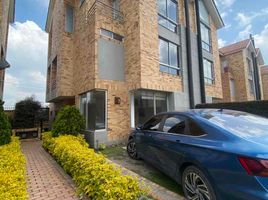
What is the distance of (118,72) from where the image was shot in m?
9.72

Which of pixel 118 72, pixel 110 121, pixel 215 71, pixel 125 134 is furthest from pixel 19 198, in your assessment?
pixel 215 71

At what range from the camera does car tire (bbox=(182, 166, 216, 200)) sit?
2.84m

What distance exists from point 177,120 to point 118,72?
20.4ft

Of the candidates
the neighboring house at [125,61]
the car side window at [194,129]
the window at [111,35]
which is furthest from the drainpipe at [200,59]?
the car side window at [194,129]

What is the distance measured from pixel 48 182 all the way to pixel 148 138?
2641mm

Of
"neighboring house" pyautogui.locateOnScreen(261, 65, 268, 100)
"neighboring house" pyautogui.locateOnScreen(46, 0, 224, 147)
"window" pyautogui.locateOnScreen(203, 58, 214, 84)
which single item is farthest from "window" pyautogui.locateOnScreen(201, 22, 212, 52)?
"neighboring house" pyautogui.locateOnScreen(261, 65, 268, 100)

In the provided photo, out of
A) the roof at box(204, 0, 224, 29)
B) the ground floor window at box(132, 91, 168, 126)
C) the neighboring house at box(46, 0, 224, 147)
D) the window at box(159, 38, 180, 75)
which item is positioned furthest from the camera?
the roof at box(204, 0, 224, 29)

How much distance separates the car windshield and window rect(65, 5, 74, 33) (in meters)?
11.5

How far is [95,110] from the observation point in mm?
9172

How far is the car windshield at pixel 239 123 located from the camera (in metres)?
2.83

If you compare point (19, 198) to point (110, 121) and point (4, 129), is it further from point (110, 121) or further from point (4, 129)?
point (110, 121)

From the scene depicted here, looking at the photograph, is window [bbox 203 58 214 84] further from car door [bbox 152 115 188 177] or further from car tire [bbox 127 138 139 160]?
car door [bbox 152 115 188 177]

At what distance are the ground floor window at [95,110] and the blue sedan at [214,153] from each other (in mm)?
4849

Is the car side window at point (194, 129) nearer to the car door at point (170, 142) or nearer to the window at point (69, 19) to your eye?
the car door at point (170, 142)
